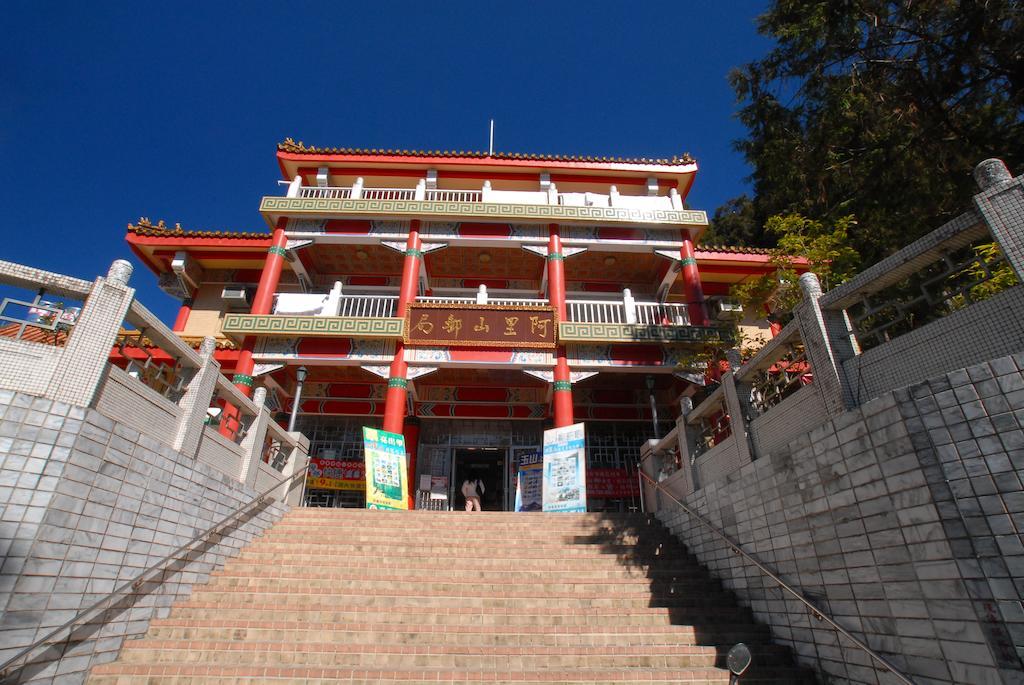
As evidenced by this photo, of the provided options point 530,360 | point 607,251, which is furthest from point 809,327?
point 607,251

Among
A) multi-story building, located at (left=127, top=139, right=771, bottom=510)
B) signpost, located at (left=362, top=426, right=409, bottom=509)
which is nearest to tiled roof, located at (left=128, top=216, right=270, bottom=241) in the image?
multi-story building, located at (left=127, top=139, right=771, bottom=510)

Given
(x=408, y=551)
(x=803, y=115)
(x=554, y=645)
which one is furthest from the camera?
(x=803, y=115)

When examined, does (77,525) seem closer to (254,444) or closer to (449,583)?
(254,444)

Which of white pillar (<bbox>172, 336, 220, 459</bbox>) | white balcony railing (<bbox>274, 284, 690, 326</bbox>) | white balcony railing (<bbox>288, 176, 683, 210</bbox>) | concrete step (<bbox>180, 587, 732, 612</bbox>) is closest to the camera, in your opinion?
concrete step (<bbox>180, 587, 732, 612</bbox>)

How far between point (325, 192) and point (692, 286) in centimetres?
1108

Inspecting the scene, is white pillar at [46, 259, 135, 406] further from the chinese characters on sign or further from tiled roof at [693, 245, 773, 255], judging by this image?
tiled roof at [693, 245, 773, 255]

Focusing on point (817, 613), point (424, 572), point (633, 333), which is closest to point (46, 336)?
point (424, 572)

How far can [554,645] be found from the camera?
4781 millimetres

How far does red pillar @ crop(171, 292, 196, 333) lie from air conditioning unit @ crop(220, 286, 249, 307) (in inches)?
48.9

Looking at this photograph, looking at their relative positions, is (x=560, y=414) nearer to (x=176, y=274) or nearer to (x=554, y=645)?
(x=554, y=645)

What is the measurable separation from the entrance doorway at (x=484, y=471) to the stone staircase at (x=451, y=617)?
22.2ft

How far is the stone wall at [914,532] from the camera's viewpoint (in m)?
3.08

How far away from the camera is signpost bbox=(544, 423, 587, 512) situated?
9.45 metres

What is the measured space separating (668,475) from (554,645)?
4.81 metres
